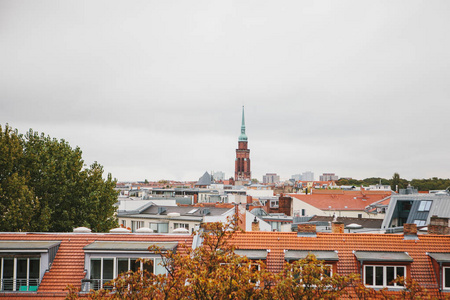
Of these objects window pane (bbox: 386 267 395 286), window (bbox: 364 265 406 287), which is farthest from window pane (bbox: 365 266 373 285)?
window pane (bbox: 386 267 395 286)

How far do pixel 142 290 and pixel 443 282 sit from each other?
15808 millimetres

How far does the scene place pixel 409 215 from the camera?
51938 millimetres

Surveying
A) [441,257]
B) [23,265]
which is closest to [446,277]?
[441,257]

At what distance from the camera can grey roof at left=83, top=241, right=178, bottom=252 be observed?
22.0 m

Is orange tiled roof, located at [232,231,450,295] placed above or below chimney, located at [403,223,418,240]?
below

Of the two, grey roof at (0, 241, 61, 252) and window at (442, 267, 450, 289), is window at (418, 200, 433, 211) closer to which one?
window at (442, 267, 450, 289)

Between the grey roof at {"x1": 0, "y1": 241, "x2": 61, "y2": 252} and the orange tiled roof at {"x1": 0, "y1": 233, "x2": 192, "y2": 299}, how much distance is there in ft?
2.62

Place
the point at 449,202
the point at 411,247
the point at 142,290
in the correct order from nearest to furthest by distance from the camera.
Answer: the point at 142,290, the point at 411,247, the point at 449,202

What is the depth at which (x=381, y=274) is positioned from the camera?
22.4 meters

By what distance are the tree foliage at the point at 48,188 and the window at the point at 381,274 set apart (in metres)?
24.3

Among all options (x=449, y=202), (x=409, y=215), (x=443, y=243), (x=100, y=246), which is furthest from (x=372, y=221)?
(x=100, y=246)

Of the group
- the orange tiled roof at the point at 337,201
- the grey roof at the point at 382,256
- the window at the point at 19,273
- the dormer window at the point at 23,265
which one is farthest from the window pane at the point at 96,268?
the orange tiled roof at the point at 337,201

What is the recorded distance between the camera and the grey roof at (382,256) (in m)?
22.1

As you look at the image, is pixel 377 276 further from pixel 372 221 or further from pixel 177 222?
pixel 372 221
